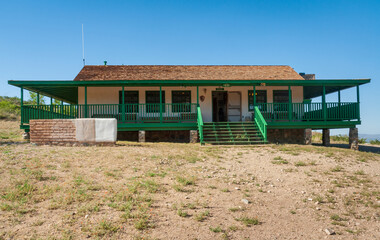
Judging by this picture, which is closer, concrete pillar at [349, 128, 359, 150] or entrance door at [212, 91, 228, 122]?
concrete pillar at [349, 128, 359, 150]

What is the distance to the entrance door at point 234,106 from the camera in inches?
685

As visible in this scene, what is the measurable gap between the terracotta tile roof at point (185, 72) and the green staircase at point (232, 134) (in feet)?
10.5

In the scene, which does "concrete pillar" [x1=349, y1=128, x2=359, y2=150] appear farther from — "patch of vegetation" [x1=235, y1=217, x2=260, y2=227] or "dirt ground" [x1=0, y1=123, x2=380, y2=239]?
"patch of vegetation" [x1=235, y1=217, x2=260, y2=227]

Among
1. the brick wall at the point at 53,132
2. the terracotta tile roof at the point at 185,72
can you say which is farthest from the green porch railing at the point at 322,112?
the brick wall at the point at 53,132

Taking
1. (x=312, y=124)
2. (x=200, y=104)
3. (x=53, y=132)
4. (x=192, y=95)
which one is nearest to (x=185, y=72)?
(x=192, y=95)

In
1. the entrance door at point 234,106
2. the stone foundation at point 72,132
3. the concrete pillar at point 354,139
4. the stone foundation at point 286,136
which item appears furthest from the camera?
the entrance door at point 234,106

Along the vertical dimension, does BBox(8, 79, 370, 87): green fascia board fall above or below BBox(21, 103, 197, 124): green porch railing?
above

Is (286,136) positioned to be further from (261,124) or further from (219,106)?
(219,106)

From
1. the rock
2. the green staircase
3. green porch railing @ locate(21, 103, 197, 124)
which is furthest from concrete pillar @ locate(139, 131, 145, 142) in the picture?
the rock

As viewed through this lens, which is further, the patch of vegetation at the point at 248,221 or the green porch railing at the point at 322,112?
the green porch railing at the point at 322,112

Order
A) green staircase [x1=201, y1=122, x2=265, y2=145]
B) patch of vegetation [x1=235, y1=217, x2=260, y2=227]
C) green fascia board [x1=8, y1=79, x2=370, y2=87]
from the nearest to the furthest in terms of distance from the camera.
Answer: patch of vegetation [x1=235, y1=217, x2=260, y2=227], green staircase [x1=201, y1=122, x2=265, y2=145], green fascia board [x1=8, y1=79, x2=370, y2=87]

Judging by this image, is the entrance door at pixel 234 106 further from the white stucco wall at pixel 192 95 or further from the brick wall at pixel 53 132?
the brick wall at pixel 53 132

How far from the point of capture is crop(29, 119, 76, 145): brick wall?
10664mm

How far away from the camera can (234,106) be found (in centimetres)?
1748
